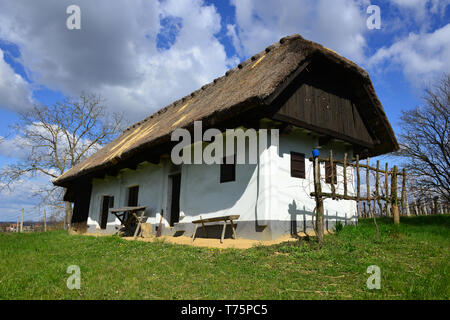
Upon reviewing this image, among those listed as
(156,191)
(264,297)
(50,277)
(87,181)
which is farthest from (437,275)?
(87,181)

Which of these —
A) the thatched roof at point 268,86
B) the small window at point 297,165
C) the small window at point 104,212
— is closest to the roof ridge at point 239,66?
the thatched roof at point 268,86

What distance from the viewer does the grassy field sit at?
3.62m

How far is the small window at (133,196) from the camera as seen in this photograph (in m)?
11.9

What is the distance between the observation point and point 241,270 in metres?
4.73

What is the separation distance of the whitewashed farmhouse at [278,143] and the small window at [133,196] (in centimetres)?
70

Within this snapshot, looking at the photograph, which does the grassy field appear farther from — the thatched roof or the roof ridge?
the roof ridge

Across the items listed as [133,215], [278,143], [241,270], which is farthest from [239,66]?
[241,270]

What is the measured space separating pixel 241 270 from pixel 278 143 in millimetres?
3791

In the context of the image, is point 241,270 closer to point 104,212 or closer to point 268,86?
point 268,86

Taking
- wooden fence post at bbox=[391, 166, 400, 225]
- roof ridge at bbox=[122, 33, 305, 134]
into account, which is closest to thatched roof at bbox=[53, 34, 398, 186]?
roof ridge at bbox=[122, 33, 305, 134]

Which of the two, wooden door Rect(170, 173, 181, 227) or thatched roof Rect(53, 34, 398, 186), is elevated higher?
thatched roof Rect(53, 34, 398, 186)

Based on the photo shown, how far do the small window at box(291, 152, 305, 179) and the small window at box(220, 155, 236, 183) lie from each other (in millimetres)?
1486
